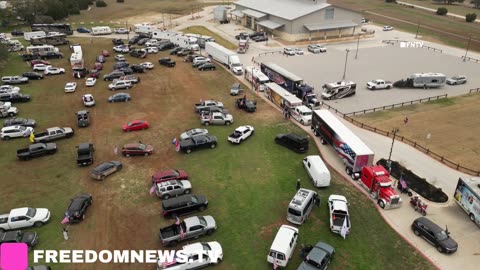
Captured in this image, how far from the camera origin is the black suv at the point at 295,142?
125 ft

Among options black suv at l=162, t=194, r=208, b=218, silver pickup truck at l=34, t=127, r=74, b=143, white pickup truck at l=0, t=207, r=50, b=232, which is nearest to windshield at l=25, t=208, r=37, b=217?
white pickup truck at l=0, t=207, r=50, b=232

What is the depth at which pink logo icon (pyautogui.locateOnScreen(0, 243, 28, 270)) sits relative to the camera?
78.8 feet

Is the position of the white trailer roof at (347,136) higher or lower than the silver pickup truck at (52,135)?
higher

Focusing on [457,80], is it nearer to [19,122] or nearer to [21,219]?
[21,219]

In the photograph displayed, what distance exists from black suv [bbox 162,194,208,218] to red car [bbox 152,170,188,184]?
3.42 meters

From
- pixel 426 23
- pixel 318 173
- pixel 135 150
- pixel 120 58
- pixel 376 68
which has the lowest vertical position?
pixel 135 150

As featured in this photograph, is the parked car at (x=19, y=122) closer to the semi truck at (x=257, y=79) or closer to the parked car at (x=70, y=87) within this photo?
the parked car at (x=70, y=87)

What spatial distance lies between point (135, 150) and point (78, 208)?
9.79 meters

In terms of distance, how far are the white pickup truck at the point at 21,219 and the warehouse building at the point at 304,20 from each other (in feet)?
226

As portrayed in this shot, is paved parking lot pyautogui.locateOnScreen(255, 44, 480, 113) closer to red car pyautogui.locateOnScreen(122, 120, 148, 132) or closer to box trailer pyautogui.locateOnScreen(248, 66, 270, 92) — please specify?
box trailer pyautogui.locateOnScreen(248, 66, 270, 92)

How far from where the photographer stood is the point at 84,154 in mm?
35875

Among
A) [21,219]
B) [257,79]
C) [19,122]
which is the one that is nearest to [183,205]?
[21,219]

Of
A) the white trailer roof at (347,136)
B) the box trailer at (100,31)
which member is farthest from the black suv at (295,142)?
the box trailer at (100,31)

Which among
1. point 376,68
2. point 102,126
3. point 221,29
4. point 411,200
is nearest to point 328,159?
point 411,200
